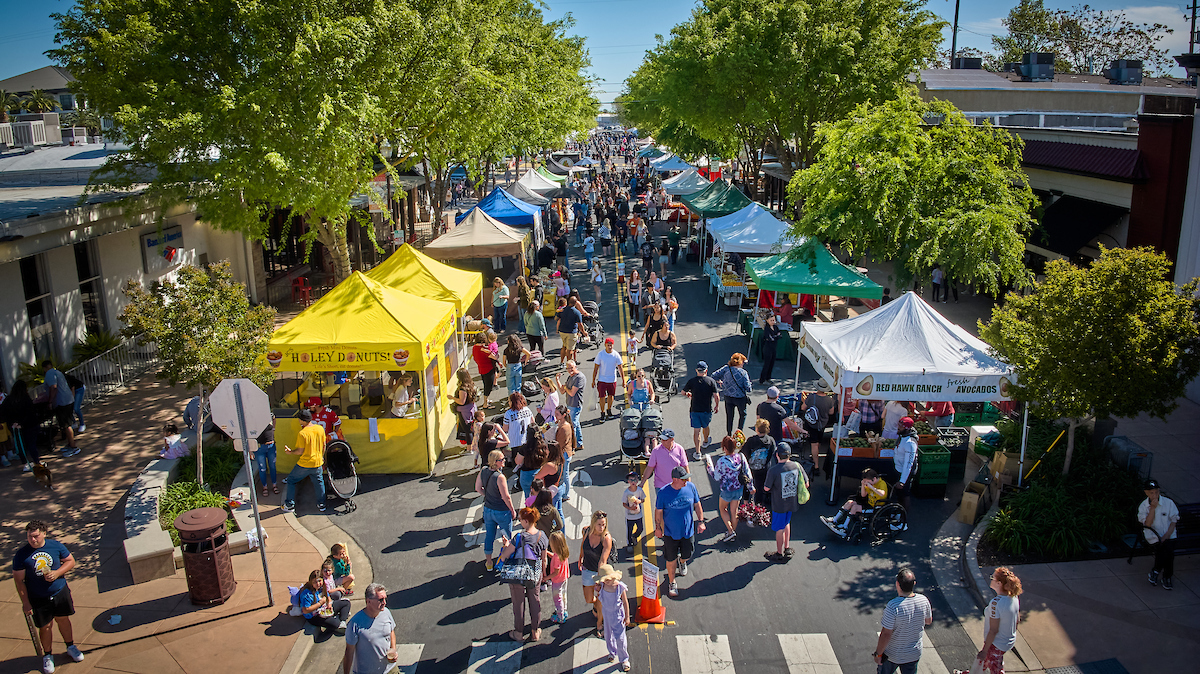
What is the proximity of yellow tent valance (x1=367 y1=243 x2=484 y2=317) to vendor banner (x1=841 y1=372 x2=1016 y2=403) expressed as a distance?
26.2 feet

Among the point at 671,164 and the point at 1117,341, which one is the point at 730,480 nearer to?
the point at 1117,341

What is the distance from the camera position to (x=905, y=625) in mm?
6922

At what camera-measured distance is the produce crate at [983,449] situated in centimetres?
1184

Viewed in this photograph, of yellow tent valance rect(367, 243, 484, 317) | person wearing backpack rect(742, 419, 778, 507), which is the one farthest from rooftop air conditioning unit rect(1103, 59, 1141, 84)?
person wearing backpack rect(742, 419, 778, 507)

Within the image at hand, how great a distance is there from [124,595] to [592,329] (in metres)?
12.1

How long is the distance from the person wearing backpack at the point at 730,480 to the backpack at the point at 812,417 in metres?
2.13

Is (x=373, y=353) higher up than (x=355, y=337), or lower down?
lower down

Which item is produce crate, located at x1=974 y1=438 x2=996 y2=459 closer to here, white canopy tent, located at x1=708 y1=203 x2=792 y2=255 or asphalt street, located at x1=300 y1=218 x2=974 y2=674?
asphalt street, located at x1=300 y1=218 x2=974 y2=674

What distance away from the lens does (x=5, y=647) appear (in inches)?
317

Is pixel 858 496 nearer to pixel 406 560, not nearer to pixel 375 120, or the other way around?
pixel 406 560

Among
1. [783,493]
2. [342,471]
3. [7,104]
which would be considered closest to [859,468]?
[783,493]

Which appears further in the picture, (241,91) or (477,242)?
(477,242)

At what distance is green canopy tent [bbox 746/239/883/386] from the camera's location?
17719 millimetres

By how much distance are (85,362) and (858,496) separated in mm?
13214
